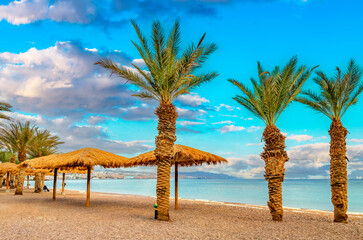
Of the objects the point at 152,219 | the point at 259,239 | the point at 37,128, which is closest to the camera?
the point at 259,239

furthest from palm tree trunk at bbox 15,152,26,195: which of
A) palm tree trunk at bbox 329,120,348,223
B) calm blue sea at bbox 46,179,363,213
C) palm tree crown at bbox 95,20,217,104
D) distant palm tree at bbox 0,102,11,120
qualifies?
calm blue sea at bbox 46,179,363,213

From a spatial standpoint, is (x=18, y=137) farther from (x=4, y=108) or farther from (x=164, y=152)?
(x=164, y=152)

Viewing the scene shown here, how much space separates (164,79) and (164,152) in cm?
264

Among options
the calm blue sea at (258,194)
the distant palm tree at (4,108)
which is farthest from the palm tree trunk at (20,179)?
the calm blue sea at (258,194)

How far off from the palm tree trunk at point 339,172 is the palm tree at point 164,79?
5.56 meters

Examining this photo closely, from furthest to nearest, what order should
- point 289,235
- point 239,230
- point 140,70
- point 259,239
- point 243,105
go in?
1. point 243,105
2. point 140,70
3. point 239,230
4. point 289,235
5. point 259,239

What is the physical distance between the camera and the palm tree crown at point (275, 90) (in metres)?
11.1

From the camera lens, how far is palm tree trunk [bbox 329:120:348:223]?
10.4 m

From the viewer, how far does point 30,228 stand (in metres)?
8.02

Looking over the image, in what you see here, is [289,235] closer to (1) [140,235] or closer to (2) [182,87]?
(1) [140,235]

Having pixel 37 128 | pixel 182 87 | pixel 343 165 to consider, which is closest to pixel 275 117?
pixel 343 165

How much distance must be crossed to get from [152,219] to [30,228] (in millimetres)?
3912

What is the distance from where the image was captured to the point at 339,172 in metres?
10.5

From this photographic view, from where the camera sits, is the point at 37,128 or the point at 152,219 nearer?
the point at 152,219
